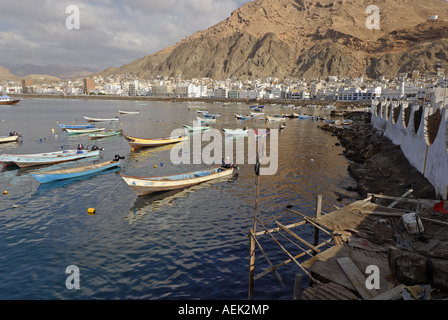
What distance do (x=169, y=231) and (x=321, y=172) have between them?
68.4 feet

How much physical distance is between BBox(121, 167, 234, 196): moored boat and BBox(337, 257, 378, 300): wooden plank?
17251mm

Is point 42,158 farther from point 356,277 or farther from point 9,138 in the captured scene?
point 356,277

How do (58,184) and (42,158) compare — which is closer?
(58,184)

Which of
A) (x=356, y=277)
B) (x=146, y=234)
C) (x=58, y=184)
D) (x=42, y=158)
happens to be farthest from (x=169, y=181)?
(x=42, y=158)

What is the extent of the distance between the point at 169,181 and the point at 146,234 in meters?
A: 7.74

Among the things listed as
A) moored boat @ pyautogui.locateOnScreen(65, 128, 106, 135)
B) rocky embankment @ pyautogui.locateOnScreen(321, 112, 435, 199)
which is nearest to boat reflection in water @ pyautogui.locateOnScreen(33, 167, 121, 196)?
rocky embankment @ pyautogui.locateOnScreen(321, 112, 435, 199)

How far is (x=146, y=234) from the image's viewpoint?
1836cm

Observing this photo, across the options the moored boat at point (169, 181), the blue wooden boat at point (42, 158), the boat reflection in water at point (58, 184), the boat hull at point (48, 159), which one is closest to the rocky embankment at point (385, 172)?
the moored boat at point (169, 181)

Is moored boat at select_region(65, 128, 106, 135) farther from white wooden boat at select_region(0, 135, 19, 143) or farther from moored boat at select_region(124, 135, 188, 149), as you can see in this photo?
moored boat at select_region(124, 135, 188, 149)

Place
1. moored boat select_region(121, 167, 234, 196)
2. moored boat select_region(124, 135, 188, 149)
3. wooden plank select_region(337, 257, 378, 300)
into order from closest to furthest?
wooden plank select_region(337, 257, 378, 300) < moored boat select_region(121, 167, 234, 196) < moored boat select_region(124, 135, 188, 149)

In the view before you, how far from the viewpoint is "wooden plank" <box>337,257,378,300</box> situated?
356 inches

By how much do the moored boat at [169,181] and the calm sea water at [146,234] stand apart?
2.72 ft
